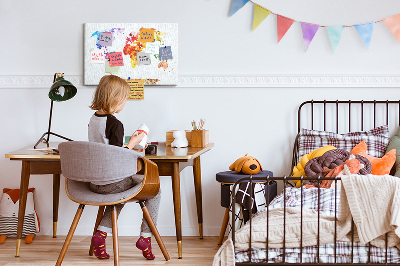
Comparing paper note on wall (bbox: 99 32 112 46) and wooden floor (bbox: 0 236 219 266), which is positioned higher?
paper note on wall (bbox: 99 32 112 46)

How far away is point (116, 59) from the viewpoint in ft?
12.2

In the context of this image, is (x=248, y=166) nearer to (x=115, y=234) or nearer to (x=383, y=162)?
(x=383, y=162)

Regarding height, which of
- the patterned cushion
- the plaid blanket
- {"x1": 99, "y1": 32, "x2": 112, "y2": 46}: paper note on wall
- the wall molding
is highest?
{"x1": 99, "y1": 32, "x2": 112, "y2": 46}: paper note on wall

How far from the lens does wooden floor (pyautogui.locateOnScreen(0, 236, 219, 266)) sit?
9.96 feet

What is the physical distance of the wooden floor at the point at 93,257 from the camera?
3.04 meters

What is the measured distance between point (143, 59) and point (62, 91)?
603 millimetres

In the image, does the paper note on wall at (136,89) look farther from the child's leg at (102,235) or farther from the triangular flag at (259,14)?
the child's leg at (102,235)

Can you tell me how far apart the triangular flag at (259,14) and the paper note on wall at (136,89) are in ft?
2.90

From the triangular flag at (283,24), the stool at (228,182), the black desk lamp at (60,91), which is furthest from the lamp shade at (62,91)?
the triangular flag at (283,24)

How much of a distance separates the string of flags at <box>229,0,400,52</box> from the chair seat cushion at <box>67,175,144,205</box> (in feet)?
5.03

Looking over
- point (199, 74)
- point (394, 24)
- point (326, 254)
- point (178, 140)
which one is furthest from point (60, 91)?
point (394, 24)

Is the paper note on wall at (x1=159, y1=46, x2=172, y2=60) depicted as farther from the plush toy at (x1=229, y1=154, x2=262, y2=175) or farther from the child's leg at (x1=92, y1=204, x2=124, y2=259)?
the child's leg at (x1=92, y1=204, x2=124, y2=259)

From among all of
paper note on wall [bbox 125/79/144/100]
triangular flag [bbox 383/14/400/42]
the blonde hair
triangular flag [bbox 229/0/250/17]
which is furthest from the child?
triangular flag [bbox 383/14/400/42]

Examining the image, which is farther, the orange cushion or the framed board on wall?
the framed board on wall
